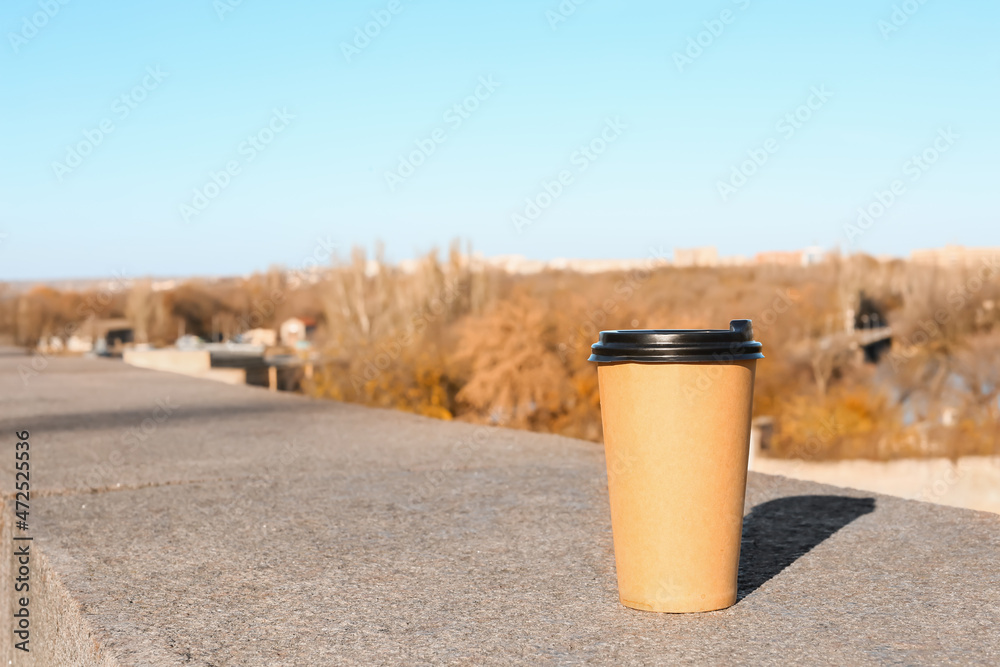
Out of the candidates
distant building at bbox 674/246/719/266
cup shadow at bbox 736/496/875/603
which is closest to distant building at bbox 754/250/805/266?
distant building at bbox 674/246/719/266

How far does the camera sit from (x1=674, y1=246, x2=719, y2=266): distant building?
106 m

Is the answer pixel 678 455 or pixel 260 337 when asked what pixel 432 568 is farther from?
pixel 260 337

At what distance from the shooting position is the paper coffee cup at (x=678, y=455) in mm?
3516

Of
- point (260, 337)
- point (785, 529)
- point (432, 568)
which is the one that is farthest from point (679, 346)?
point (260, 337)

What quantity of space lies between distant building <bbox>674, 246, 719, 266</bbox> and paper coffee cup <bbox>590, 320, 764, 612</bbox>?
98.8 m

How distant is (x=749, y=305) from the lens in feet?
197

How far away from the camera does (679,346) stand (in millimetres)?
3488

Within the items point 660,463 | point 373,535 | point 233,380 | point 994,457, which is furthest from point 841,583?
point 994,457

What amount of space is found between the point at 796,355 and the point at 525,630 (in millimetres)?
53629

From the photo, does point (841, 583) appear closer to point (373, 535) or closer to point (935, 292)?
point (373, 535)

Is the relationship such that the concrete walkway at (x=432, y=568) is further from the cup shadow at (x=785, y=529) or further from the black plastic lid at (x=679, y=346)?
the black plastic lid at (x=679, y=346)

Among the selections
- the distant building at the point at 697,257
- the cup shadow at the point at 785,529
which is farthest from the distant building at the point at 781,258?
the cup shadow at the point at 785,529

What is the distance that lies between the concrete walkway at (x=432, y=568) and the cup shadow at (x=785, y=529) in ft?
0.06

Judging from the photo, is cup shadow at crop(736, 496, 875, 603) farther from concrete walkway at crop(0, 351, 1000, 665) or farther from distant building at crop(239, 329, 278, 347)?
distant building at crop(239, 329, 278, 347)
